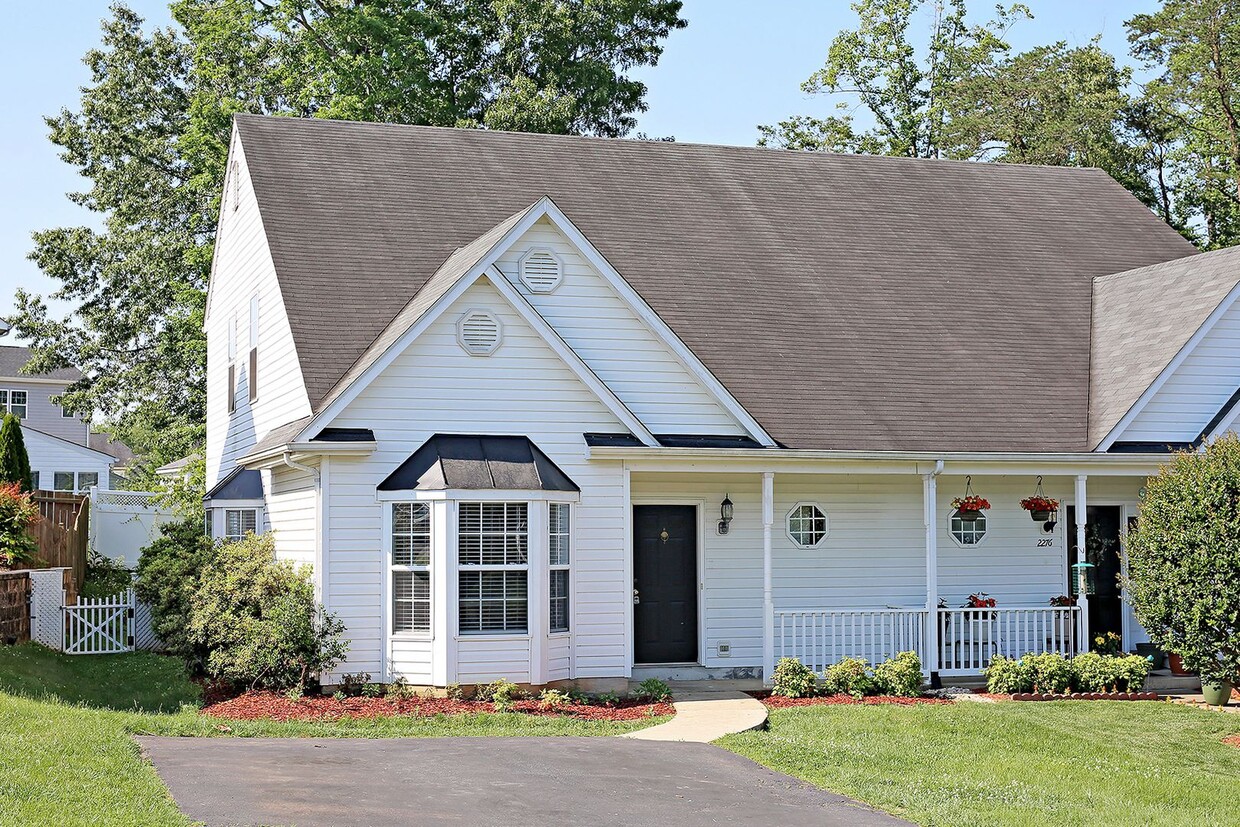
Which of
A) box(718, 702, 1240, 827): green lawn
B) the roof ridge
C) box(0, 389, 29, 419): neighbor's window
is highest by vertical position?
the roof ridge

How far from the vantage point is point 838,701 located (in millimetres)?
16219

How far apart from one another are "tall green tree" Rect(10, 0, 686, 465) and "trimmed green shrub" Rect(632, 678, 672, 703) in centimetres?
1902

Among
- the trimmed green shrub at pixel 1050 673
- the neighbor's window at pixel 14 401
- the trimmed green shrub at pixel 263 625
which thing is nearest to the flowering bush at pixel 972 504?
the trimmed green shrub at pixel 1050 673

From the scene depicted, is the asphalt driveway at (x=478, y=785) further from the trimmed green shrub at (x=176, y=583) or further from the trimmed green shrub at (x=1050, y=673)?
the trimmed green shrub at (x=1050, y=673)

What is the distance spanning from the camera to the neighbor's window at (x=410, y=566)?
613 inches

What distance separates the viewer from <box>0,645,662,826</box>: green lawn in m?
9.18

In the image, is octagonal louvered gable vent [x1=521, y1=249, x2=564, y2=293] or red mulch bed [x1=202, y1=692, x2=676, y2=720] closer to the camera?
red mulch bed [x1=202, y1=692, x2=676, y2=720]

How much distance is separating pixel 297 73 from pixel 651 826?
90.9 feet

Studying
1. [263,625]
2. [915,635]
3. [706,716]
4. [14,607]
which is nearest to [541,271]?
[263,625]

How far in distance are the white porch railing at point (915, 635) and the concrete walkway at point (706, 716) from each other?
1.49 metres

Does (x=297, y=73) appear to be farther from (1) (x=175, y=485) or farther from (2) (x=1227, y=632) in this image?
(2) (x=1227, y=632)

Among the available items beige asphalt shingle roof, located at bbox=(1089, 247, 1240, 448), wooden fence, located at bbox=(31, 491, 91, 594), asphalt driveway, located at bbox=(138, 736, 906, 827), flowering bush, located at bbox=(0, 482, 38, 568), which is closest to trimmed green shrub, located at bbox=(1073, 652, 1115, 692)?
beige asphalt shingle roof, located at bbox=(1089, 247, 1240, 448)

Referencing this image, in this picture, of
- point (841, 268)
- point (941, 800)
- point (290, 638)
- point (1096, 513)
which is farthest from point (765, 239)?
point (941, 800)

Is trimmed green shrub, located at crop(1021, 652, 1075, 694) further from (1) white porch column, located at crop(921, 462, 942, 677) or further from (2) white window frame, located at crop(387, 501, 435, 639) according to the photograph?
(2) white window frame, located at crop(387, 501, 435, 639)
